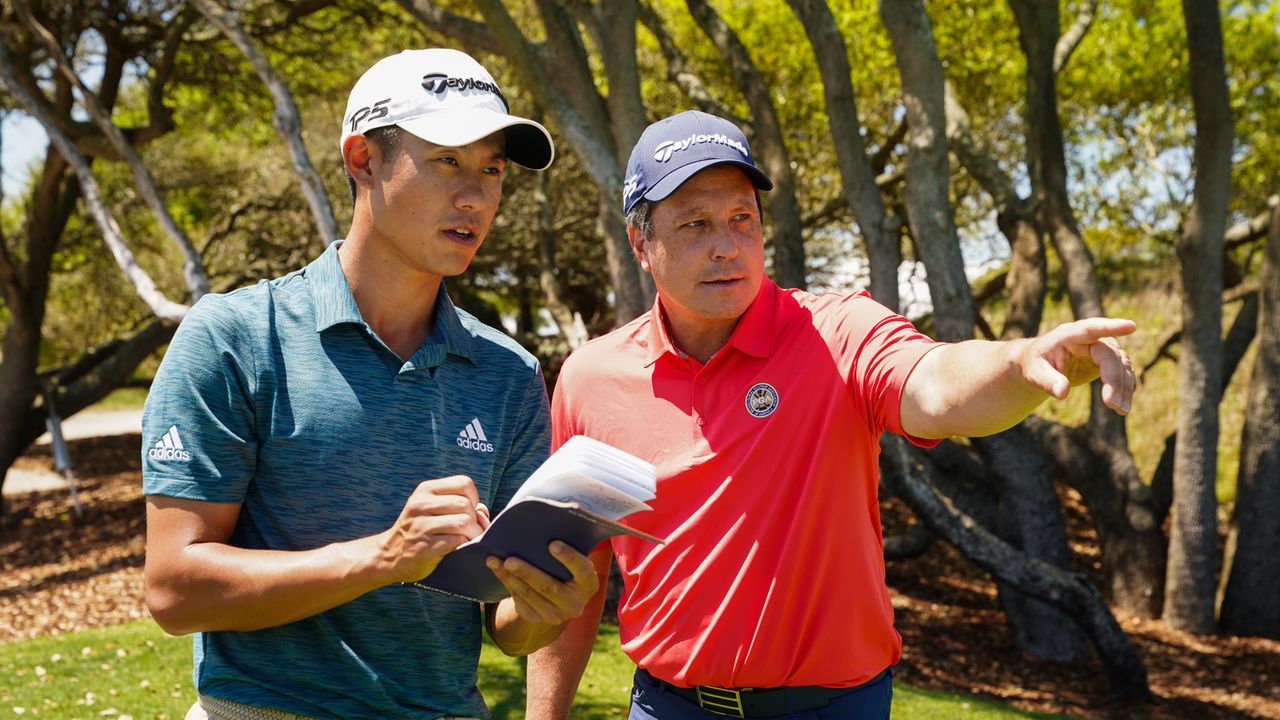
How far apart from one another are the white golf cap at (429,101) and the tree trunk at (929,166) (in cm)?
666

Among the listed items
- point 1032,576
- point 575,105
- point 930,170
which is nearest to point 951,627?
point 1032,576

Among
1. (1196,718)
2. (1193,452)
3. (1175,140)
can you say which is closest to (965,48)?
(1175,140)

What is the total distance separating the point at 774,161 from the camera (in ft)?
33.4

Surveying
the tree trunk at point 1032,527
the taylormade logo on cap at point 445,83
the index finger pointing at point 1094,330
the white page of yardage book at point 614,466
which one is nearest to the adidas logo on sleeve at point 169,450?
the white page of yardage book at point 614,466

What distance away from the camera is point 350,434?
7.52 ft

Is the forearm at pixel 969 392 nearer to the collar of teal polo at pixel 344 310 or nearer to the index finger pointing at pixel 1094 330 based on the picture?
the index finger pointing at pixel 1094 330

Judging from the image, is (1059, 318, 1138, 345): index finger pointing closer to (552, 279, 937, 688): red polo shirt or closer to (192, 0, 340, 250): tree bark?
(552, 279, 937, 688): red polo shirt

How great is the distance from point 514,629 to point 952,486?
8927mm

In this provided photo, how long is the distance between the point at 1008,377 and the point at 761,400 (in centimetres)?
73

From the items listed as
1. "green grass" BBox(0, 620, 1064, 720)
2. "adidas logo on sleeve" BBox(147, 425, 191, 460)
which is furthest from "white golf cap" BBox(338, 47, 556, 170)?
"green grass" BBox(0, 620, 1064, 720)

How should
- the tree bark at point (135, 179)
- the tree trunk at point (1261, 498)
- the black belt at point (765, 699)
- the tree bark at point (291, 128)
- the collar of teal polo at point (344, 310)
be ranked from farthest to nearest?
the tree trunk at point (1261, 498) < the tree bark at point (135, 179) < the tree bark at point (291, 128) < the black belt at point (765, 699) < the collar of teal polo at point (344, 310)

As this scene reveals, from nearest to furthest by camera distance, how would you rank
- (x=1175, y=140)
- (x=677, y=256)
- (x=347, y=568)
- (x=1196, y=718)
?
(x=347, y=568)
(x=677, y=256)
(x=1196, y=718)
(x=1175, y=140)

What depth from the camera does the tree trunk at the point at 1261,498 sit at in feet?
35.9

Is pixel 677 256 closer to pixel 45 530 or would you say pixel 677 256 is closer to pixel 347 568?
pixel 347 568
